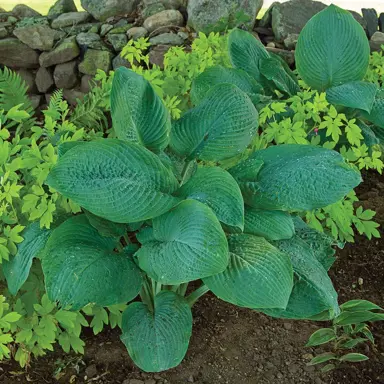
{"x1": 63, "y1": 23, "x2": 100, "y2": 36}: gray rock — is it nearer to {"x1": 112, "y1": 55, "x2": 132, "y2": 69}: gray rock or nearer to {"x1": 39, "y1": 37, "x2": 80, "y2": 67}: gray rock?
{"x1": 39, "y1": 37, "x2": 80, "y2": 67}: gray rock

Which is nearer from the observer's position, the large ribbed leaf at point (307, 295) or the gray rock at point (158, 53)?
the large ribbed leaf at point (307, 295)

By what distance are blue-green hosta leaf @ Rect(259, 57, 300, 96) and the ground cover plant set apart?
30.3 inches

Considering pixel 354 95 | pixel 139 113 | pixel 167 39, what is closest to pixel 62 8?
pixel 167 39

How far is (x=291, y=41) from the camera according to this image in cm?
423

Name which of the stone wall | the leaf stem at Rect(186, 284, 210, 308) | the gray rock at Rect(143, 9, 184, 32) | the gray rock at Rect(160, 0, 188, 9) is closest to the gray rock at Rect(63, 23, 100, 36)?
the stone wall

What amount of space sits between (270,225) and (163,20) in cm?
311

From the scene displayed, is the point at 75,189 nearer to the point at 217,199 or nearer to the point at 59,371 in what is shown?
the point at 217,199

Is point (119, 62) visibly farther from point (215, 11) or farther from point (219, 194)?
point (219, 194)

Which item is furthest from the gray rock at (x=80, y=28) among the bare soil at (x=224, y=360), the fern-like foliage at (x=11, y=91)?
the bare soil at (x=224, y=360)

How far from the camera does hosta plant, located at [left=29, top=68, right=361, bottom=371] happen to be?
156 cm

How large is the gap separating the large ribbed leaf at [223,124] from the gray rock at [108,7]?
10.5 ft

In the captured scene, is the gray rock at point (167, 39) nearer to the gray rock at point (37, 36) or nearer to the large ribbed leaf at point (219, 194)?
the gray rock at point (37, 36)

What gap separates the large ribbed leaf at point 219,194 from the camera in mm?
1610

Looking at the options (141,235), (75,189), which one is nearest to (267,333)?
(141,235)
